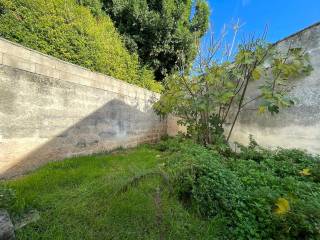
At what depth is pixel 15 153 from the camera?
10.4 ft

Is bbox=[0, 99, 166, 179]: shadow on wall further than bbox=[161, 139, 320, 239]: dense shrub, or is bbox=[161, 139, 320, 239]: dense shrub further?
bbox=[0, 99, 166, 179]: shadow on wall

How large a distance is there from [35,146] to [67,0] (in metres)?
3.65

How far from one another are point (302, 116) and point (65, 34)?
523cm

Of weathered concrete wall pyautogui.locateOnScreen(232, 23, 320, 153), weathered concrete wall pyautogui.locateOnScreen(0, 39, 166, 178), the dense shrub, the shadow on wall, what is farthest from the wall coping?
weathered concrete wall pyautogui.locateOnScreen(232, 23, 320, 153)

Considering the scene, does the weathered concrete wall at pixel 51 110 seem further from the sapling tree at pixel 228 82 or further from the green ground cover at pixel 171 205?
the sapling tree at pixel 228 82

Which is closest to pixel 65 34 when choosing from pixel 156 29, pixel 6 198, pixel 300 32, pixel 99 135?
pixel 99 135

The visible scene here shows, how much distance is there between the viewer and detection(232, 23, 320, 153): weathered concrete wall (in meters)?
4.27

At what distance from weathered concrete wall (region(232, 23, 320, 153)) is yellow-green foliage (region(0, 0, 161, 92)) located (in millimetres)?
4227

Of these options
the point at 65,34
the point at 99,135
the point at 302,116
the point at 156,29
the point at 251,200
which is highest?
the point at 156,29

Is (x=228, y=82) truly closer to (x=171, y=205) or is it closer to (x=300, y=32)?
(x=300, y=32)

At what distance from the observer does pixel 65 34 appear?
14.6 ft

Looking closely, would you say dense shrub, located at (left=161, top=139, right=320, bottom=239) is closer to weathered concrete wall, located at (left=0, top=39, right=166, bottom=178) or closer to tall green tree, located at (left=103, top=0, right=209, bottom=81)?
weathered concrete wall, located at (left=0, top=39, right=166, bottom=178)

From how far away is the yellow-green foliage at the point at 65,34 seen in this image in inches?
145

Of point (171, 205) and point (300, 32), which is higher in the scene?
point (300, 32)
